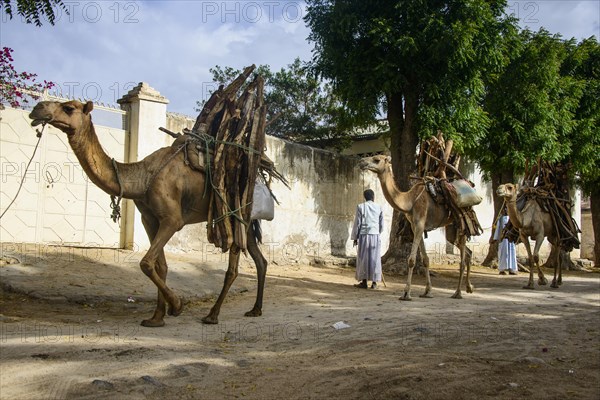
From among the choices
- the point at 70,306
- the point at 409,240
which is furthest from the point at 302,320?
the point at 409,240

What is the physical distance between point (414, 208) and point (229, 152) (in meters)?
4.54

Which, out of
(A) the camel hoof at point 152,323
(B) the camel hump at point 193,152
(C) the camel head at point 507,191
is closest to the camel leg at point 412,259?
(C) the camel head at point 507,191

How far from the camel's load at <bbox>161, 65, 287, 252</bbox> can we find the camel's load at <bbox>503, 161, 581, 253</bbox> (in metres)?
8.54

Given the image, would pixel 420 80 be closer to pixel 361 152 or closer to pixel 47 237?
pixel 361 152

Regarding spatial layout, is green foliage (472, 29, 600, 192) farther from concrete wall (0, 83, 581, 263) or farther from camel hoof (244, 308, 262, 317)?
camel hoof (244, 308, 262, 317)

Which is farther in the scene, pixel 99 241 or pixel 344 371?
pixel 99 241

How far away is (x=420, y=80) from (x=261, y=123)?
8.41 metres

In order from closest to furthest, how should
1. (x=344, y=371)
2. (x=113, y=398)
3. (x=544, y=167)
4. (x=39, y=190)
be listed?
(x=113, y=398) → (x=344, y=371) → (x=39, y=190) → (x=544, y=167)

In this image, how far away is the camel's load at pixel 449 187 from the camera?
11.2 m

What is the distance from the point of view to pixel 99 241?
11.9 meters

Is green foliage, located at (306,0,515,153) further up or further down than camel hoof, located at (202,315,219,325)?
further up

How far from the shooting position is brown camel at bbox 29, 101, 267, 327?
20.7ft

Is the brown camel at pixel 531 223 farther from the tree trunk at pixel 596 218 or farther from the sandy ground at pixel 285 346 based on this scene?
the tree trunk at pixel 596 218

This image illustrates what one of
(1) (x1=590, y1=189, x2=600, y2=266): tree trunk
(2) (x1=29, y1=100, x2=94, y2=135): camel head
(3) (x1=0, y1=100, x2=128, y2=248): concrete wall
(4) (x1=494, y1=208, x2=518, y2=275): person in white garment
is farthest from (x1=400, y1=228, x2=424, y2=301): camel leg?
(1) (x1=590, y1=189, x2=600, y2=266): tree trunk
